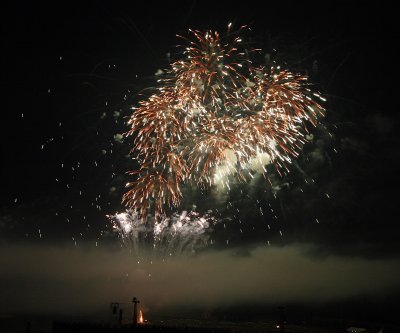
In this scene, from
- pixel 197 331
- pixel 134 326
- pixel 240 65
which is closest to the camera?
pixel 240 65

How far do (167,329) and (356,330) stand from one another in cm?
1986

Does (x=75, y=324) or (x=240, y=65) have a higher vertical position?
(x=240, y=65)

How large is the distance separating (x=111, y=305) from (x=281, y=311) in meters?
15.6

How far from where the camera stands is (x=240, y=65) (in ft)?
56.9

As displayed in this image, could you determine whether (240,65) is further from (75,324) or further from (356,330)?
(356,330)

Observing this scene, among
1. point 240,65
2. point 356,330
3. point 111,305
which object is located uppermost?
point 240,65

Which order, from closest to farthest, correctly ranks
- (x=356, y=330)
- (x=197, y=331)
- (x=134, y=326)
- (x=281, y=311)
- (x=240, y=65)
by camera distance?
(x=240, y=65)
(x=197, y=331)
(x=134, y=326)
(x=281, y=311)
(x=356, y=330)

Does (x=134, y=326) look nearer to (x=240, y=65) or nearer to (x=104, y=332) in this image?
(x=104, y=332)

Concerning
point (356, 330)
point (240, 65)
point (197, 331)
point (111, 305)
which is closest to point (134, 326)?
point (197, 331)

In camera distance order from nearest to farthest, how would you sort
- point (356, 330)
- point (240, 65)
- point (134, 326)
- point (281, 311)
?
point (240, 65) < point (134, 326) < point (281, 311) < point (356, 330)

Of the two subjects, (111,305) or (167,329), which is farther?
(111,305)

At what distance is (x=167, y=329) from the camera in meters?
21.7

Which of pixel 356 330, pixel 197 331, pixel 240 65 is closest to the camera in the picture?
pixel 240 65

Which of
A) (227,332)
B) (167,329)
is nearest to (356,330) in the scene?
(227,332)
